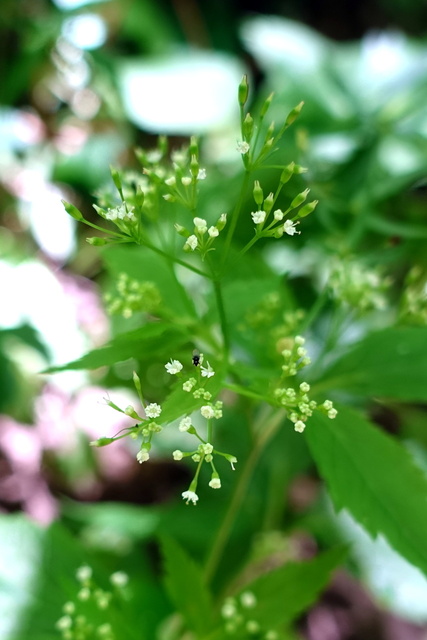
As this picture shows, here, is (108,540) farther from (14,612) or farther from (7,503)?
(14,612)

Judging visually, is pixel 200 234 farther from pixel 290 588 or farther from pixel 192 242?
pixel 290 588

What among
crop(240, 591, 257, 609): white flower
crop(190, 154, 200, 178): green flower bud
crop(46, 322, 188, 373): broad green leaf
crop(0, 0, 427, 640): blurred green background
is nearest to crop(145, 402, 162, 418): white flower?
crop(46, 322, 188, 373): broad green leaf

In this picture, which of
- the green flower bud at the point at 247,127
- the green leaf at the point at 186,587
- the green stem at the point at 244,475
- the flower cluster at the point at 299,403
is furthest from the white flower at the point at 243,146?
the green leaf at the point at 186,587

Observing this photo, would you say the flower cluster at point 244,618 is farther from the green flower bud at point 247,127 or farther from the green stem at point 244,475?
the green flower bud at point 247,127

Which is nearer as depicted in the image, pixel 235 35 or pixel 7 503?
pixel 7 503

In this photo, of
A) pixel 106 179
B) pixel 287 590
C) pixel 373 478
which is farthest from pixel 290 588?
pixel 106 179

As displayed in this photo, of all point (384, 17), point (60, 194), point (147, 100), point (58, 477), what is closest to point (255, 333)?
point (58, 477)

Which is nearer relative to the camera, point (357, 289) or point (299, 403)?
point (299, 403)
